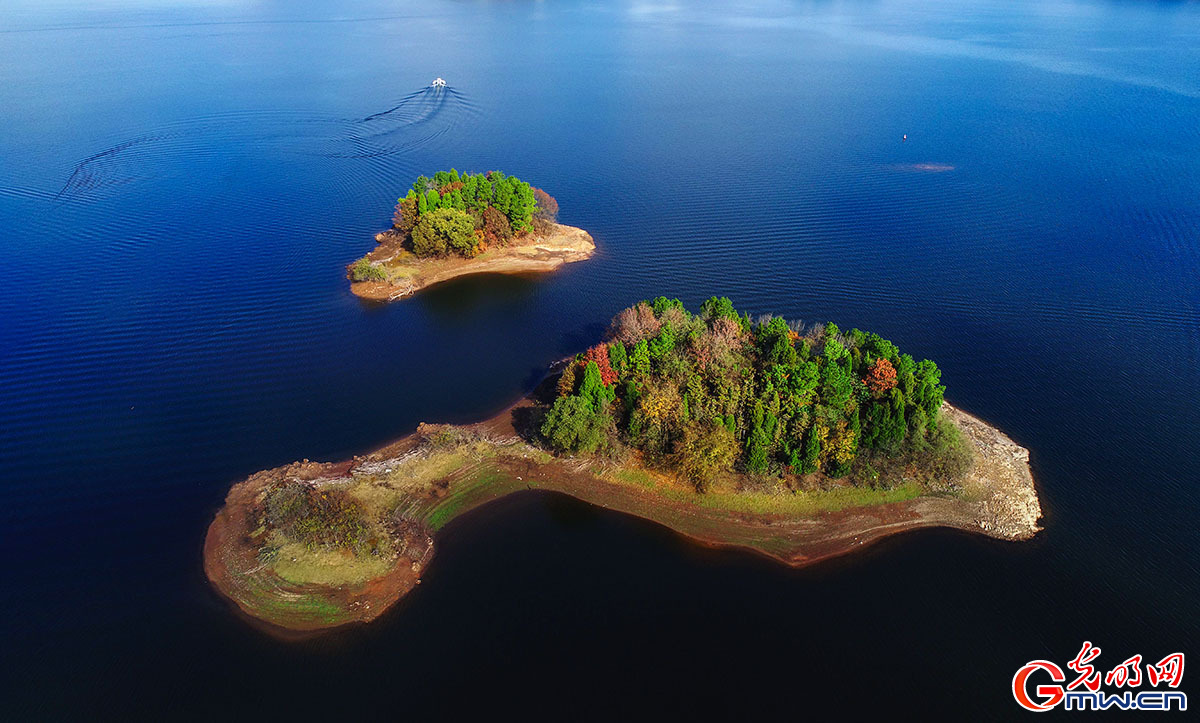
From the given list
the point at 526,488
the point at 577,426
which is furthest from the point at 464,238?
the point at 526,488

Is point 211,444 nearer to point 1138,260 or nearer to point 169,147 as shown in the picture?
point 169,147

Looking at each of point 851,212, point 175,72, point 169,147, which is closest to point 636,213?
point 851,212

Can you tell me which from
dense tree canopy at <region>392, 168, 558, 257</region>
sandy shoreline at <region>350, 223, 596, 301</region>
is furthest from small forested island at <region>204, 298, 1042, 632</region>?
dense tree canopy at <region>392, 168, 558, 257</region>

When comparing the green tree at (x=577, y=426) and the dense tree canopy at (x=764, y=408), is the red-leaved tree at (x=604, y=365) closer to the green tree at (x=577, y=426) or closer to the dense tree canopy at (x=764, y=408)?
the dense tree canopy at (x=764, y=408)

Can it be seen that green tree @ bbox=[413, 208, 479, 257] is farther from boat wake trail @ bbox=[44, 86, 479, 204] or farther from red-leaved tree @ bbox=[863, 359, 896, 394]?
red-leaved tree @ bbox=[863, 359, 896, 394]

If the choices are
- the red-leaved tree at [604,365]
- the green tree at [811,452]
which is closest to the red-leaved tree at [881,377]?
the green tree at [811,452]

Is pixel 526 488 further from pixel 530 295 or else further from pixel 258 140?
pixel 258 140
